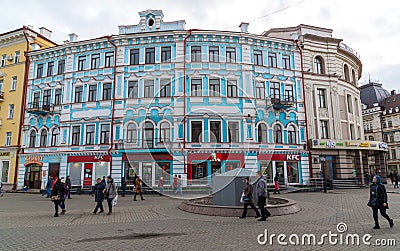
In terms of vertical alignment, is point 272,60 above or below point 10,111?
above

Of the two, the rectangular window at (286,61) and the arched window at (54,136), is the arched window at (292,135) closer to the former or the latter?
the rectangular window at (286,61)

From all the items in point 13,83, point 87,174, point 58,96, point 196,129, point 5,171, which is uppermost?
point 13,83

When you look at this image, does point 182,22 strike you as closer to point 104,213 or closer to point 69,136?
point 69,136

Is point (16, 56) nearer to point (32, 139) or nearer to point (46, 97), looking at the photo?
point (46, 97)

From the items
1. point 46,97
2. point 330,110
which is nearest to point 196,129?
point 330,110

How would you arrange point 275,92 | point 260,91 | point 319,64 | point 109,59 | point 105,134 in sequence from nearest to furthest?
1. point 260,91
2. point 105,134
3. point 275,92
4. point 109,59
5. point 319,64

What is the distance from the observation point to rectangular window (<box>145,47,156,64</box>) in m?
28.6

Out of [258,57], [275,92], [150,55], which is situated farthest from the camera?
[258,57]

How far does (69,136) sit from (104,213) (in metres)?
17.9

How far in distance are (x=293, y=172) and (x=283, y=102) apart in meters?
7.00

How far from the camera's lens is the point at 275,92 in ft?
94.9

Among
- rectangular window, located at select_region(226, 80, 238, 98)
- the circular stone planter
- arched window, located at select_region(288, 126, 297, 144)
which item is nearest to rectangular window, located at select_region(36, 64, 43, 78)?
rectangular window, located at select_region(226, 80, 238, 98)

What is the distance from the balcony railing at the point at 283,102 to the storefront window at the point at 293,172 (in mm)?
5701

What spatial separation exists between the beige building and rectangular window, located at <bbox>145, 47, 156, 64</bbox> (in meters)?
15.0
